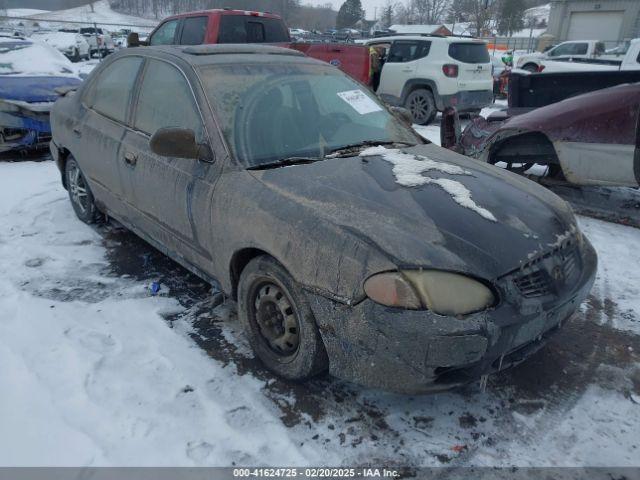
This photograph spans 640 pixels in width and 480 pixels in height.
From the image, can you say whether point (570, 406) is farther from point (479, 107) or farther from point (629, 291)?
point (479, 107)

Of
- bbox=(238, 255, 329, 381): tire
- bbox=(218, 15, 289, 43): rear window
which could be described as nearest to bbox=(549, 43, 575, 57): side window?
bbox=(218, 15, 289, 43): rear window

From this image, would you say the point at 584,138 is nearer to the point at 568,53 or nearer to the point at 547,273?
the point at 547,273

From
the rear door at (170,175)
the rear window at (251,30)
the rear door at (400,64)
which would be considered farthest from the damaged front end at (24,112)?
the rear door at (400,64)

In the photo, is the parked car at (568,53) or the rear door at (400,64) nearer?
the rear door at (400,64)

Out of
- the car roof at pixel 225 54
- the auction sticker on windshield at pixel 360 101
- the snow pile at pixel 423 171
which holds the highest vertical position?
the car roof at pixel 225 54

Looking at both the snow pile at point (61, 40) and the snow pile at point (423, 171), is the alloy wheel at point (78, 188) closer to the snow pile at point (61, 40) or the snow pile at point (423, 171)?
the snow pile at point (423, 171)

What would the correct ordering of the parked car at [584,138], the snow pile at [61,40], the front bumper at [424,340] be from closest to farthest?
the front bumper at [424,340], the parked car at [584,138], the snow pile at [61,40]

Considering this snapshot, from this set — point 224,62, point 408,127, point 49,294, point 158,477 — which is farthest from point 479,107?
point 158,477

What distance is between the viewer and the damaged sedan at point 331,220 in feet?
6.87

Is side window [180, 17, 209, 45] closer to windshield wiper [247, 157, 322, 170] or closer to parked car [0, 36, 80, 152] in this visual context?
parked car [0, 36, 80, 152]

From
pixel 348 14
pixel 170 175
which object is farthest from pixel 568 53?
pixel 348 14

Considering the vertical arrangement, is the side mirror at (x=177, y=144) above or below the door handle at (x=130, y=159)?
above

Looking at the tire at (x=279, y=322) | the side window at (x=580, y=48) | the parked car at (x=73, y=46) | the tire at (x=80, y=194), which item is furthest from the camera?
the parked car at (x=73, y=46)

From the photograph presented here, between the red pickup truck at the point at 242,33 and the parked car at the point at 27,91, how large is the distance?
2.13m
